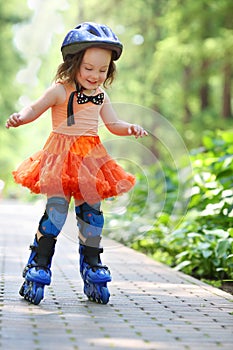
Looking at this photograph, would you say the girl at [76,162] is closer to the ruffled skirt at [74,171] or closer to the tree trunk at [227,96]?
the ruffled skirt at [74,171]

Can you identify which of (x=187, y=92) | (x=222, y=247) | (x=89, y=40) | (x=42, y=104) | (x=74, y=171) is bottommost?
(x=222, y=247)

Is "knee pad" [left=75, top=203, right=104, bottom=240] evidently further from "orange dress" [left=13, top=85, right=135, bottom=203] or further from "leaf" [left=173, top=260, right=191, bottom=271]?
"leaf" [left=173, top=260, right=191, bottom=271]

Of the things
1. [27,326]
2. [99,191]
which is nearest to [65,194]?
[99,191]

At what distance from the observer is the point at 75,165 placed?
15.4ft

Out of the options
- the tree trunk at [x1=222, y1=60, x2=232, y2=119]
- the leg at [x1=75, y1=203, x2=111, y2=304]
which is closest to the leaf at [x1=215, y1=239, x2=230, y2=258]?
the leg at [x1=75, y1=203, x2=111, y2=304]

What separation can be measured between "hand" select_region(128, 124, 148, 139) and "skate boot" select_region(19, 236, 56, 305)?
812 mm

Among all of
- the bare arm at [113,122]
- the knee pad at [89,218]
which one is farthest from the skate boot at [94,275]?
the bare arm at [113,122]

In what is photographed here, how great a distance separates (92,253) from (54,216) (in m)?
0.37

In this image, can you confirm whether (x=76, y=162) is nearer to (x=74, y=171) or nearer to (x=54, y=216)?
(x=74, y=171)

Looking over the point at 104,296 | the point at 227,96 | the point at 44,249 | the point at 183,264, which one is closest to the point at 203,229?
the point at 183,264

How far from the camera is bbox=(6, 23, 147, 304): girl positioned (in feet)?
15.4

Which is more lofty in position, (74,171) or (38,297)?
(74,171)

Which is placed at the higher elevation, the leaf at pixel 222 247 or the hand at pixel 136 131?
the hand at pixel 136 131

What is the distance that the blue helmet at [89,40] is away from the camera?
15.3 ft
